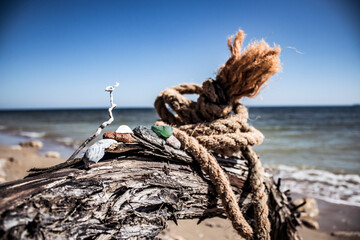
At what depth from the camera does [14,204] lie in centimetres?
71

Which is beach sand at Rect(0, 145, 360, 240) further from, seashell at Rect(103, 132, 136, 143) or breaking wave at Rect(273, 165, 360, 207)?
seashell at Rect(103, 132, 136, 143)

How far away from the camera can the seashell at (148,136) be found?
1091 mm

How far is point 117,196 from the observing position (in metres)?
0.93

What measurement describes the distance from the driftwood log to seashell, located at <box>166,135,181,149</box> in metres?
0.04

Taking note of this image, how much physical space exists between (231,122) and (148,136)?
0.63m

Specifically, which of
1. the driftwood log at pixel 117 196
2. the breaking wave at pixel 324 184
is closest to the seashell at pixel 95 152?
the driftwood log at pixel 117 196

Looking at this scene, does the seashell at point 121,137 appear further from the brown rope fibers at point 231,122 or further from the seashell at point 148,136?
the brown rope fibers at point 231,122

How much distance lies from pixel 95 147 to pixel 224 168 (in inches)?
30.6

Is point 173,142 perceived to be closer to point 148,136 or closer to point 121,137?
point 148,136

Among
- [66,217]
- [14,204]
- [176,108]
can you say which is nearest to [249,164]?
[176,108]

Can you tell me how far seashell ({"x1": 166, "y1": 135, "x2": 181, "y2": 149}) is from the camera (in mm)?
1176

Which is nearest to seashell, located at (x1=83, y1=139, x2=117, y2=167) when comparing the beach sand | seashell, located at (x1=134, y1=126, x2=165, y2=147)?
seashell, located at (x1=134, y1=126, x2=165, y2=147)

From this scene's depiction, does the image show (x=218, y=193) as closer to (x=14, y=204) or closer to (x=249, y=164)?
(x=249, y=164)

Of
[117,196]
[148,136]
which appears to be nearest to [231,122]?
[148,136]
